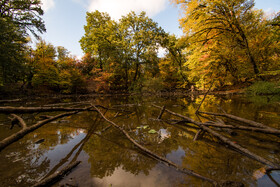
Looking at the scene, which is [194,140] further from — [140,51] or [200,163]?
[140,51]

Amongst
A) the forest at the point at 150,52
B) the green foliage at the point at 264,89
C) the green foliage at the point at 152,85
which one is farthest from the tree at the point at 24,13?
the green foliage at the point at 264,89

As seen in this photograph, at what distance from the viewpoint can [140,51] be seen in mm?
23609

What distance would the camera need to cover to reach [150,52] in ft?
74.0

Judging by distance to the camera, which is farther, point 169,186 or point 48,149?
point 48,149

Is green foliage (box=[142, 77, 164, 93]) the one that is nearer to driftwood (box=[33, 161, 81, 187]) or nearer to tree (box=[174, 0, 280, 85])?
tree (box=[174, 0, 280, 85])

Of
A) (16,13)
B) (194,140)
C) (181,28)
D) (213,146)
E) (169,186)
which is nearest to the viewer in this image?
(169,186)

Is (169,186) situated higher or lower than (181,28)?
lower

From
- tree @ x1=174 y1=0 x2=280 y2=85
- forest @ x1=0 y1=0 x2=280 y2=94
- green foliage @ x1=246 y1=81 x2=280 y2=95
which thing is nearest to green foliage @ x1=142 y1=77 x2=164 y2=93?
forest @ x1=0 y1=0 x2=280 y2=94

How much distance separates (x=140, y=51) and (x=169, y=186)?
24.5m

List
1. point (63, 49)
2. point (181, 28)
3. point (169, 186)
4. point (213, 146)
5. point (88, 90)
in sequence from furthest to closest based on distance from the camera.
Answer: point (63, 49) → point (88, 90) → point (181, 28) → point (213, 146) → point (169, 186)

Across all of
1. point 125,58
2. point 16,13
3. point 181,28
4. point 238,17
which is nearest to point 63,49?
point 16,13

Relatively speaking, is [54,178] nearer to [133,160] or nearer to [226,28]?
[133,160]

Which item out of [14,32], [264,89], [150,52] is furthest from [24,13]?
[264,89]

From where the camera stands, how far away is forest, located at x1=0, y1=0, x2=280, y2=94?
9.77 m
